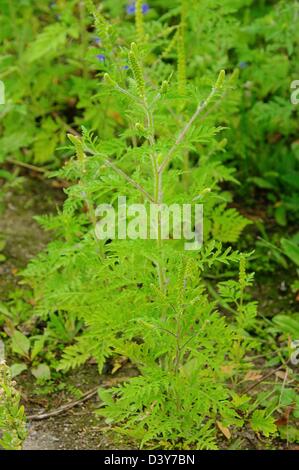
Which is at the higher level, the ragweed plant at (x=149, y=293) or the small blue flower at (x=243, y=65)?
the small blue flower at (x=243, y=65)

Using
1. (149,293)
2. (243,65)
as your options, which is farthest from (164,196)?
(243,65)

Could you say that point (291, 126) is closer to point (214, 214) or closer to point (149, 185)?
point (214, 214)

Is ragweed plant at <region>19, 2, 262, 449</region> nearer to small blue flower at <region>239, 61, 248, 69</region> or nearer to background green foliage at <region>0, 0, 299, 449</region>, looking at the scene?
background green foliage at <region>0, 0, 299, 449</region>

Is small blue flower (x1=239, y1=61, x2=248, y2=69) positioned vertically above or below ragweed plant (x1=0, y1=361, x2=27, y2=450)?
above

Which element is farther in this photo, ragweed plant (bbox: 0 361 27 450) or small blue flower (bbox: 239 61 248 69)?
small blue flower (bbox: 239 61 248 69)

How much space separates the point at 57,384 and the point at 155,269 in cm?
86

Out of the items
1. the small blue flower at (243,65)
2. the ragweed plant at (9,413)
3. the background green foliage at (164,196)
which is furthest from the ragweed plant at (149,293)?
the small blue flower at (243,65)

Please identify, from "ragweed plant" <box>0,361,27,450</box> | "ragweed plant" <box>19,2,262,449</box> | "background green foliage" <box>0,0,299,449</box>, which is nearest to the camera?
"ragweed plant" <box>0,361,27,450</box>

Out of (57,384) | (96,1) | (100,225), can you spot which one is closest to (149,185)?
(100,225)

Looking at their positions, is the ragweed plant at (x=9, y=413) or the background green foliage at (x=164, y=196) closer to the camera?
the ragweed plant at (x=9, y=413)

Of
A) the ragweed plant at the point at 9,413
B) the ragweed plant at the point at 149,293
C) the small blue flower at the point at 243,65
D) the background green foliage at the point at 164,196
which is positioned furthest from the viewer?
the small blue flower at the point at 243,65

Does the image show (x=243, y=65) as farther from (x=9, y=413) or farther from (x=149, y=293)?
(x=9, y=413)

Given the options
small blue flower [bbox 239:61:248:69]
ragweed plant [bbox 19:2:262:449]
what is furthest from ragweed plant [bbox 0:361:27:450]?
small blue flower [bbox 239:61:248:69]

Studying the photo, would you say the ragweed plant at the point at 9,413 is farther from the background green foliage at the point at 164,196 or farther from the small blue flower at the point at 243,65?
the small blue flower at the point at 243,65
